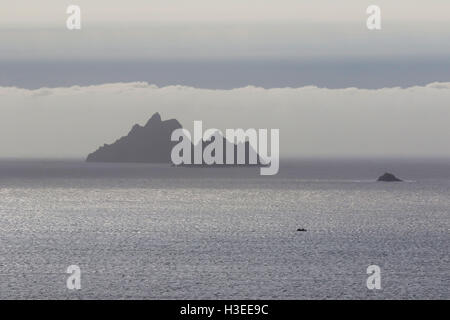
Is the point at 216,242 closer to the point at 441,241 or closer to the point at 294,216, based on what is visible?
the point at 441,241

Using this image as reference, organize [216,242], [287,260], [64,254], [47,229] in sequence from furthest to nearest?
[47,229] → [216,242] → [64,254] → [287,260]

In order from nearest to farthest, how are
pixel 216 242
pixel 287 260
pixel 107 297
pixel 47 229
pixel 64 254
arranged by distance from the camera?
1. pixel 107 297
2. pixel 287 260
3. pixel 64 254
4. pixel 216 242
5. pixel 47 229

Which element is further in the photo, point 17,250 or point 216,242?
point 216,242

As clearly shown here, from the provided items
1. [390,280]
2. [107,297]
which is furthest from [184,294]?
[390,280]

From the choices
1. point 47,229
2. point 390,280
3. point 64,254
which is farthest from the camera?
point 47,229

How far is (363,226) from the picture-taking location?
6447 inches

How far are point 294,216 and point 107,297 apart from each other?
102911 mm

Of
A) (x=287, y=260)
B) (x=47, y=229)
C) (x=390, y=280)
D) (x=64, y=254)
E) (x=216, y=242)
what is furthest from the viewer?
(x=47, y=229)
